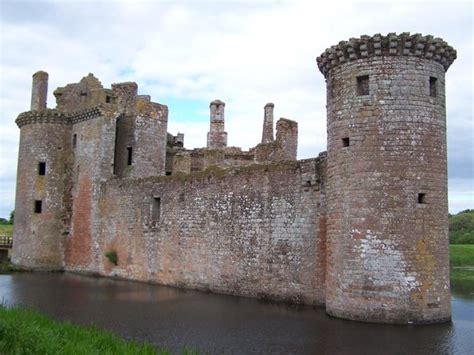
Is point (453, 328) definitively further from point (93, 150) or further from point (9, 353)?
point (93, 150)

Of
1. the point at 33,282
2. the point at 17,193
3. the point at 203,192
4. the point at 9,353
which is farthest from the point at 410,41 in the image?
the point at 17,193

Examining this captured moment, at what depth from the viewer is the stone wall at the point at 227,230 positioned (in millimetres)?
15812

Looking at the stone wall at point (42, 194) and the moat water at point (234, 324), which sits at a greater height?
the stone wall at point (42, 194)

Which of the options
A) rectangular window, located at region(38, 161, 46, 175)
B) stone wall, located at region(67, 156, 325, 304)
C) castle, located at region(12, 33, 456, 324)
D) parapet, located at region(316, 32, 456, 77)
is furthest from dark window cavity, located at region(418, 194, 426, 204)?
rectangular window, located at region(38, 161, 46, 175)

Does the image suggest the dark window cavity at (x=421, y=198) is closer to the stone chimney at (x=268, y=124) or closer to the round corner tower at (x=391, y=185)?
the round corner tower at (x=391, y=185)

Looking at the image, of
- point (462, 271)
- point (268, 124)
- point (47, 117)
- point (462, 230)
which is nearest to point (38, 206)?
point (47, 117)

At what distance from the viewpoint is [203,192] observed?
19.6m

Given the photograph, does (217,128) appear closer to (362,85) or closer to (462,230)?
(362,85)

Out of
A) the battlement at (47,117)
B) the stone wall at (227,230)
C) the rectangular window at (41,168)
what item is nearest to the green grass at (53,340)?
the stone wall at (227,230)

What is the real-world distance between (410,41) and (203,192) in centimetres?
933

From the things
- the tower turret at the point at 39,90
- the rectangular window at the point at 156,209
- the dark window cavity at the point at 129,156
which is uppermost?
the tower turret at the point at 39,90

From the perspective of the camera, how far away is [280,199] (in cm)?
1670

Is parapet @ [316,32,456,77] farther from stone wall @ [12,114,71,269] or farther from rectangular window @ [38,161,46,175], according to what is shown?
rectangular window @ [38,161,46,175]

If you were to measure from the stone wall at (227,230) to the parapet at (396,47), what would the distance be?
129 inches
